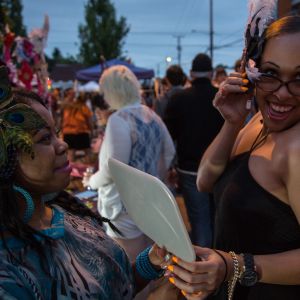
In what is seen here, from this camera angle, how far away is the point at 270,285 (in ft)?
4.36

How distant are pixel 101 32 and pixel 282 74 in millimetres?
26333

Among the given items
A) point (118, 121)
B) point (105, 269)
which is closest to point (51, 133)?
point (105, 269)

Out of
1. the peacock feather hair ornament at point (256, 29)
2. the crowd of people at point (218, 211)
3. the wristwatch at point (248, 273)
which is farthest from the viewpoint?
the peacock feather hair ornament at point (256, 29)

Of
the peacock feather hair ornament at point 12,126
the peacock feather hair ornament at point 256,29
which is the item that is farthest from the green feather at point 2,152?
the peacock feather hair ornament at point 256,29

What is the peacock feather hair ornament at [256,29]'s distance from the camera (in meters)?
1.35

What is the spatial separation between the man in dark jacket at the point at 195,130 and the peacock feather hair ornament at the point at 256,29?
2.19m

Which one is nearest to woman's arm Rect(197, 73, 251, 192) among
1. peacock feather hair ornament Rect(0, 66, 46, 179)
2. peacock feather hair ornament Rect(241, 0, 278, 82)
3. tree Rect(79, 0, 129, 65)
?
peacock feather hair ornament Rect(241, 0, 278, 82)

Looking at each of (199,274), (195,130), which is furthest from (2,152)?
(195,130)

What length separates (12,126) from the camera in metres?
0.95

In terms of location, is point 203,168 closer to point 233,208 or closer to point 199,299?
point 233,208

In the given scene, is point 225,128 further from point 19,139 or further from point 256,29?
point 19,139

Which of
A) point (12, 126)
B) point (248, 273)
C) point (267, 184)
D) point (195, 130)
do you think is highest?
point (12, 126)

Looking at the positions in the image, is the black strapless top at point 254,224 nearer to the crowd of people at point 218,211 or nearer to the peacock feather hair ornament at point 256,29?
the crowd of people at point 218,211

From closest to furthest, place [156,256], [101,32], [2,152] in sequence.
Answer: [2,152], [156,256], [101,32]
